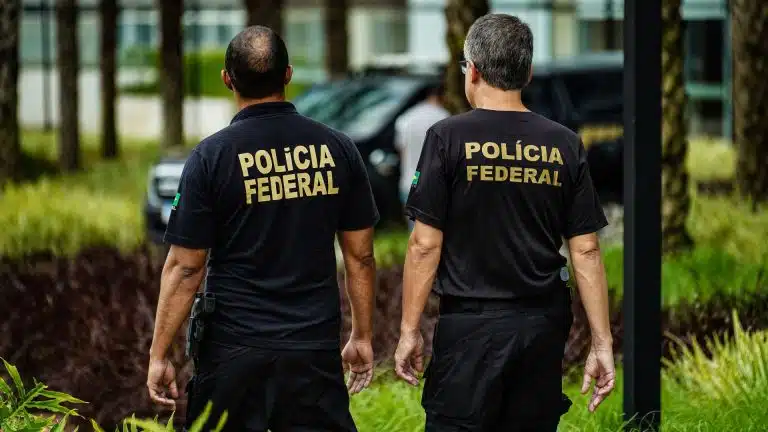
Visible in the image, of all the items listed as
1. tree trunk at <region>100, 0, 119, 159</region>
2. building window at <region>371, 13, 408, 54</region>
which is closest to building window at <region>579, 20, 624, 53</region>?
building window at <region>371, 13, 408, 54</region>

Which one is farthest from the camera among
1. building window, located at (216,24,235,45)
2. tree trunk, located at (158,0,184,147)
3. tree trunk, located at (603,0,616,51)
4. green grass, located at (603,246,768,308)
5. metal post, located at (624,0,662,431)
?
building window, located at (216,24,235,45)

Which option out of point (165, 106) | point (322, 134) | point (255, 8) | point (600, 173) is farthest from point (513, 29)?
point (165, 106)

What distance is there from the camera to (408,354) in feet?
15.0

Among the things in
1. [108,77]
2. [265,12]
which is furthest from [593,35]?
[265,12]

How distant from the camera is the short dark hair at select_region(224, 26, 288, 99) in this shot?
446 centimetres

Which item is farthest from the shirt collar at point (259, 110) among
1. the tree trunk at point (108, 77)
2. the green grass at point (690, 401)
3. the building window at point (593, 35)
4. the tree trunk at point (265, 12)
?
the building window at point (593, 35)

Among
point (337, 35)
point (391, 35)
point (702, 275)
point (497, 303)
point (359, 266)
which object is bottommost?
point (702, 275)

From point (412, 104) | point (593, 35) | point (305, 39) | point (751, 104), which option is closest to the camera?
point (412, 104)

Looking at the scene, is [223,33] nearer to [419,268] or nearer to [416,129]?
[416,129]

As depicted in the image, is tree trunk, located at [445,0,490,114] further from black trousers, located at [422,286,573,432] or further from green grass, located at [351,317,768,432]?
black trousers, located at [422,286,573,432]

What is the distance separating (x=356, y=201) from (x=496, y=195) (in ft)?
1.43

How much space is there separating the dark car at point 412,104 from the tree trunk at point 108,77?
25.4 feet

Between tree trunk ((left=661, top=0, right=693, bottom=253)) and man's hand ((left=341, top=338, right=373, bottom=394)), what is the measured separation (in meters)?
6.84

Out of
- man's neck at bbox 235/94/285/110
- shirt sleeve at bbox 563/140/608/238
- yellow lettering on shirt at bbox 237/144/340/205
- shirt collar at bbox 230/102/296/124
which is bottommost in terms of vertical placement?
shirt sleeve at bbox 563/140/608/238
